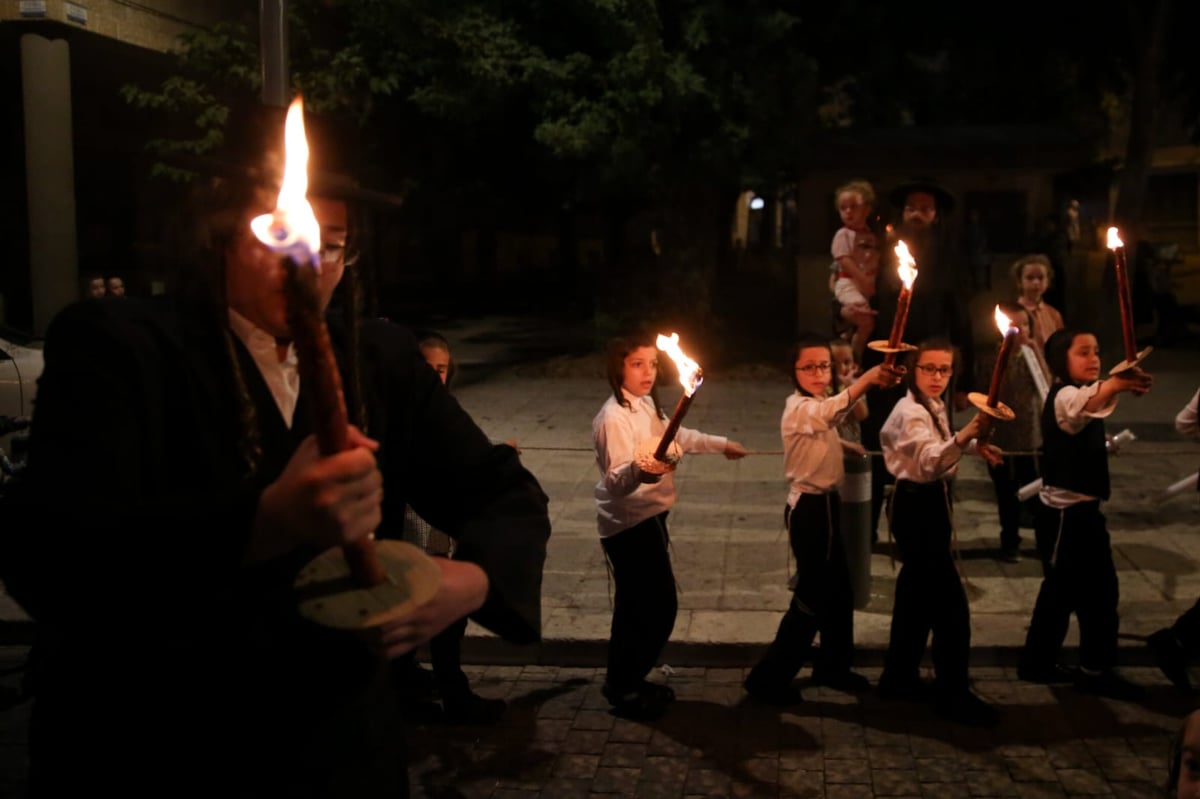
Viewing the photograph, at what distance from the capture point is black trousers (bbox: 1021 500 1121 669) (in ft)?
18.3

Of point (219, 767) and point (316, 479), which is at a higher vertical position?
point (316, 479)

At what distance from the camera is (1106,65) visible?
63.5ft

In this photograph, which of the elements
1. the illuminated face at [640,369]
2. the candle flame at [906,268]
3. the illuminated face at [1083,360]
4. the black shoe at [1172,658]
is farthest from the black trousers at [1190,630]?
the illuminated face at [640,369]

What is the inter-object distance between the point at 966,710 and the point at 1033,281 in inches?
145

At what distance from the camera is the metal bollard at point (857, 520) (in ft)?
21.2

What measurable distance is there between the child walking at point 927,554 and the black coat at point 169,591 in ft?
12.2

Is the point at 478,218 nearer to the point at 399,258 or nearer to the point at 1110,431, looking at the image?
the point at 399,258

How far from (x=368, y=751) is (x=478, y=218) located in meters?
36.2

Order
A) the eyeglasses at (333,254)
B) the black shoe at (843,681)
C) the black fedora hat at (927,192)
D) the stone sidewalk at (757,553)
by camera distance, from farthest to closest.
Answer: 1. the black fedora hat at (927,192)
2. the stone sidewalk at (757,553)
3. the black shoe at (843,681)
4. the eyeglasses at (333,254)

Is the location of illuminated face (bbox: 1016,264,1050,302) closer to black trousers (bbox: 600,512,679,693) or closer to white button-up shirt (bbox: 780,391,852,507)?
white button-up shirt (bbox: 780,391,852,507)

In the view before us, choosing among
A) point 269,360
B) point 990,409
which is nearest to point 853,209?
point 990,409

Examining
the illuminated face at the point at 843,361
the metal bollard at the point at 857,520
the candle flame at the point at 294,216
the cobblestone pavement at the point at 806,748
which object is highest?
the candle flame at the point at 294,216

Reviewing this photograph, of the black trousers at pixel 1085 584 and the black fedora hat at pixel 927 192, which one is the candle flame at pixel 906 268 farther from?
the black fedora hat at pixel 927 192

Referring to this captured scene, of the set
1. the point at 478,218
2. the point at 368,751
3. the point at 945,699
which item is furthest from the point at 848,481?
the point at 478,218
